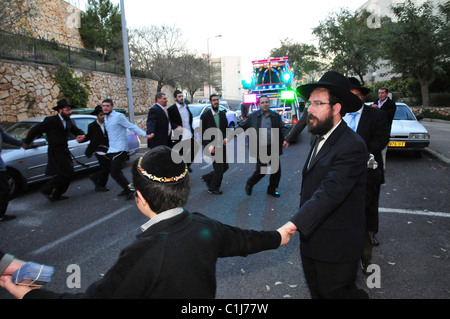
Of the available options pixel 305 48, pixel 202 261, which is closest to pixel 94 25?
pixel 305 48

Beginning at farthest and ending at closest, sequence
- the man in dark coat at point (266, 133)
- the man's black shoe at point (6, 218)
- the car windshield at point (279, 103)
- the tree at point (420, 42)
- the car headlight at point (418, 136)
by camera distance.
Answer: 1. the tree at point (420, 42)
2. the car windshield at point (279, 103)
3. the car headlight at point (418, 136)
4. the man in dark coat at point (266, 133)
5. the man's black shoe at point (6, 218)

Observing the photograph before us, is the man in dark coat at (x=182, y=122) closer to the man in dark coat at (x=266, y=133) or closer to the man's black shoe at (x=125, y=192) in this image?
the man's black shoe at (x=125, y=192)

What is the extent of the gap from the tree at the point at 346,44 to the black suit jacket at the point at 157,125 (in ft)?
89.7

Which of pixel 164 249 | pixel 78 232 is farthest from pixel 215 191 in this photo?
pixel 164 249

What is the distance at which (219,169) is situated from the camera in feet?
20.5

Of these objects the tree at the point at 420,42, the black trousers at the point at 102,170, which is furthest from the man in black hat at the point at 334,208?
the tree at the point at 420,42

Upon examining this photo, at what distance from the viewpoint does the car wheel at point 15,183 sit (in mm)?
6105

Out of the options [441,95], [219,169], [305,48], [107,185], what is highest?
[305,48]

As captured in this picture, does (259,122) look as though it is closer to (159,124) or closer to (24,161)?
(159,124)

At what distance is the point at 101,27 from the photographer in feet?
88.2

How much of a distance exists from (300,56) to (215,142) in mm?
38514

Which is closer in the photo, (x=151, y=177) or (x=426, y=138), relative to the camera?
(x=151, y=177)
